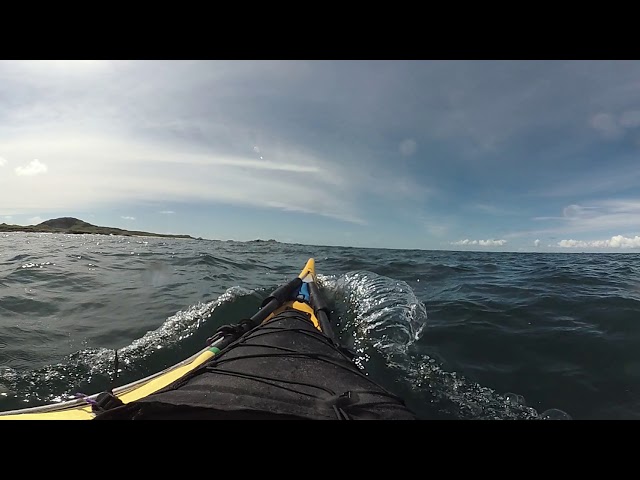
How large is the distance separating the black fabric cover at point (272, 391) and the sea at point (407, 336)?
1.91 ft

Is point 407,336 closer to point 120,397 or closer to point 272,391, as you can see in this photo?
point 272,391

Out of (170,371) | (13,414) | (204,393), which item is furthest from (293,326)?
(13,414)

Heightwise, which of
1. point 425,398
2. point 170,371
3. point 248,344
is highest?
point 248,344

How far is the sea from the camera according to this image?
416 centimetres

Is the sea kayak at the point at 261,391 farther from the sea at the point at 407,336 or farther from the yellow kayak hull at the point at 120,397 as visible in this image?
the sea at the point at 407,336

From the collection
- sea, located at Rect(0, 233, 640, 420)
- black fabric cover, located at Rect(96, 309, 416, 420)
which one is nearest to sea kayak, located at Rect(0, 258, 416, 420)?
black fabric cover, located at Rect(96, 309, 416, 420)

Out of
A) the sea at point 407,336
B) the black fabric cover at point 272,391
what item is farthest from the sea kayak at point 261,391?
the sea at point 407,336

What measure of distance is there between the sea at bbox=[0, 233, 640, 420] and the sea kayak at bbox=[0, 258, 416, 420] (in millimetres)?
491

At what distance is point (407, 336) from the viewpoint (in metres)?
6.52

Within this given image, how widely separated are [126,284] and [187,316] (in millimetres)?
4982

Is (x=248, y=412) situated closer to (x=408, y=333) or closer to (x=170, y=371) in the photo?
(x=170, y=371)

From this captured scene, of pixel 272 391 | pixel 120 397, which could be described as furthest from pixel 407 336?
pixel 120 397

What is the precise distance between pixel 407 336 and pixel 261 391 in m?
5.05

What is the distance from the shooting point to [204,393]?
207cm
